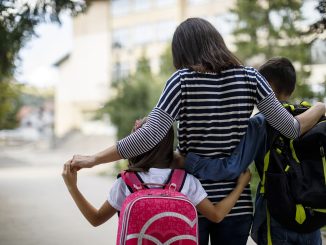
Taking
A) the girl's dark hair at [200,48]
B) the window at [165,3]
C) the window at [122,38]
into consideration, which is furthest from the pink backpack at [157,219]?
the window at [122,38]

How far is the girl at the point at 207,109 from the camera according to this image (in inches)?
84.9

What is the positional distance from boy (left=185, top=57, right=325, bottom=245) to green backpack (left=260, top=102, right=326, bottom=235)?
55 millimetres

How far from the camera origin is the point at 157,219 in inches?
78.9

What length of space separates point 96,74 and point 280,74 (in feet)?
182

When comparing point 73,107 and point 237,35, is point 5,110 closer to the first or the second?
point 237,35

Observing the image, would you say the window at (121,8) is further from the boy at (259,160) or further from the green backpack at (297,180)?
the green backpack at (297,180)

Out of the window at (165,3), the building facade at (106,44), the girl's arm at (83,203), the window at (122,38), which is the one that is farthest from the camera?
the window at (122,38)

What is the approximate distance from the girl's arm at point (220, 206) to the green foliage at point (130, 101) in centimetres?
1682

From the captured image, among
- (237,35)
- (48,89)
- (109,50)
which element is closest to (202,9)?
(109,50)

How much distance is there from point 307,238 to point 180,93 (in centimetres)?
93

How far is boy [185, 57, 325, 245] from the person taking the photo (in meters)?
2.22

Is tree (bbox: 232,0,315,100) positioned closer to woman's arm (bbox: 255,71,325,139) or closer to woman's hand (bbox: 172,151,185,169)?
woman's arm (bbox: 255,71,325,139)

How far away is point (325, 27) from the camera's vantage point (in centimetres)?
478

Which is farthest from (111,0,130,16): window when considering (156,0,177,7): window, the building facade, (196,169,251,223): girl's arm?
(196,169,251,223): girl's arm
